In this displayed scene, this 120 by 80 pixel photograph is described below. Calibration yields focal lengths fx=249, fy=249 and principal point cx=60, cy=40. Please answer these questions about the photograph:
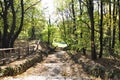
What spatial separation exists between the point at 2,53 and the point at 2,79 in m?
5.70

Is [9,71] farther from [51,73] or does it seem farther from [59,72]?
[59,72]

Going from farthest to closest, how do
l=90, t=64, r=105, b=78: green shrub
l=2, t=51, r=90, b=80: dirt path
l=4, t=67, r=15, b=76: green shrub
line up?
l=90, t=64, r=105, b=78: green shrub → l=4, t=67, r=15, b=76: green shrub → l=2, t=51, r=90, b=80: dirt path

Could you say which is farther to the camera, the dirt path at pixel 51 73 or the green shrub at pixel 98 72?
the green shrub at pixel 98 72

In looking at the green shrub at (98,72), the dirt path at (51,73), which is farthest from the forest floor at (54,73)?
the green shrub at (98,72)

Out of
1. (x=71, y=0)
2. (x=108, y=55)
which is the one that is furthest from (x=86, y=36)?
(x=71, y=0)

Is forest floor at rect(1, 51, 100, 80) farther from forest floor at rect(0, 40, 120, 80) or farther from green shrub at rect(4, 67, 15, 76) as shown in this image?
green shrub at rect(4, 67, 15, 76)

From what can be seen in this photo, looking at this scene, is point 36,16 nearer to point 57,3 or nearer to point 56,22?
point 57,3

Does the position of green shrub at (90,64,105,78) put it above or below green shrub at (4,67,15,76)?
below

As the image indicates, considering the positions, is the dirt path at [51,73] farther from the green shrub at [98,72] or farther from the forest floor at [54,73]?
the green shrub at [98,72]

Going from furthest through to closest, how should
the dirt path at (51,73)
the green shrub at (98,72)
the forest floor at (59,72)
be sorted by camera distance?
the green shrub at (98,72)
the forest floor at (59,72)
the dirt path at (51,73)

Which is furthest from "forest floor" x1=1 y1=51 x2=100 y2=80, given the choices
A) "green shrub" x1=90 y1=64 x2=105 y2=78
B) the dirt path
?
"green shrub" x1=90 y1=64 x2=105 y2=78

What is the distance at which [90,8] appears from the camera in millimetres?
24172

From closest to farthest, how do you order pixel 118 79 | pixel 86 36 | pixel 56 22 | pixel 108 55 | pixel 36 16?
pixel 118 79 → pixel 108 55 → pixel 86 36 → pixel 36 16 → pixel 56 22

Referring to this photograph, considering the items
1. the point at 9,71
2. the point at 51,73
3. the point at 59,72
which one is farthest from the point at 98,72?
the point at 9,71
